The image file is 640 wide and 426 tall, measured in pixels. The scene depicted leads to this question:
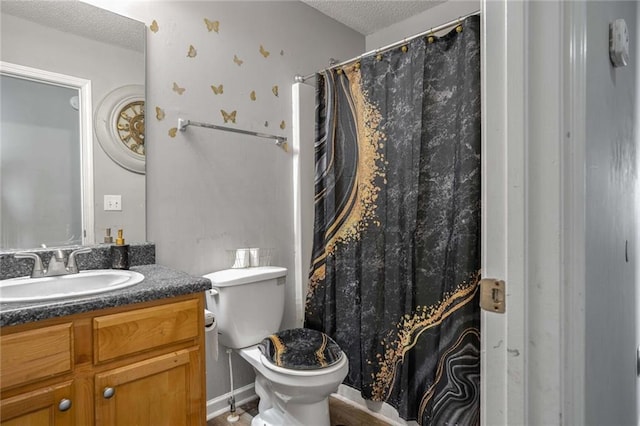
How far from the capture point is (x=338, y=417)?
2061 mm

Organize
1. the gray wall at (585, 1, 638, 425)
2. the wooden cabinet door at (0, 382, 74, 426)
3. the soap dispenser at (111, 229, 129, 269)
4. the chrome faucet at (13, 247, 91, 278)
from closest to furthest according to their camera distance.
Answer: the gray wall at (585, 1, 638, 425)
the wooden cabinet door at (0, 382, 74, 426)
the chrome faucet at (13, 247, 91, 278)
the soap dispenser at (111, 229, 129, 269)

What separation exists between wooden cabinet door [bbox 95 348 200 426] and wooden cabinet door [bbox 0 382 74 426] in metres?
0.08

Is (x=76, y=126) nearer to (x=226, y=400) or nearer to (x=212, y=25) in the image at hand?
(x=212, y=25)

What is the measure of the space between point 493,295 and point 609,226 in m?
0.44

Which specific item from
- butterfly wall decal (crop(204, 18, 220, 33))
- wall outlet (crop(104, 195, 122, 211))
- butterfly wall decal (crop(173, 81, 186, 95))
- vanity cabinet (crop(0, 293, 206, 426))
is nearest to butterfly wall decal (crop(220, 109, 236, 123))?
butterfly wall decal (crop(173, 81, 186, 95))

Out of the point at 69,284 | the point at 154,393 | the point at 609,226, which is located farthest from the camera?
the point at 69,284

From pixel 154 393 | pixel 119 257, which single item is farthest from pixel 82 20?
pixel 154 393

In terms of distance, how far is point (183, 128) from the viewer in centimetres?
188

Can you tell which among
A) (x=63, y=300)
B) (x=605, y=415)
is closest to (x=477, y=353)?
(x=605, y=415)

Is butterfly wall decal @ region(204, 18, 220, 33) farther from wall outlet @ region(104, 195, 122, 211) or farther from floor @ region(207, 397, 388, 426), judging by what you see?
floor @ region(207, 397, 388, 426)

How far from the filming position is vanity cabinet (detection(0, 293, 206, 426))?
101 centimetres

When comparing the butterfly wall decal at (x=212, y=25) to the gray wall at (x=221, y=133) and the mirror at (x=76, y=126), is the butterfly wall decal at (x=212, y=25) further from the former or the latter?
the mirror at (x=76, y=126)

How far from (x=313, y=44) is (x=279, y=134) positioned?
2.32 ft

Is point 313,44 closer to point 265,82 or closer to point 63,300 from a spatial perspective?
point 265,82
